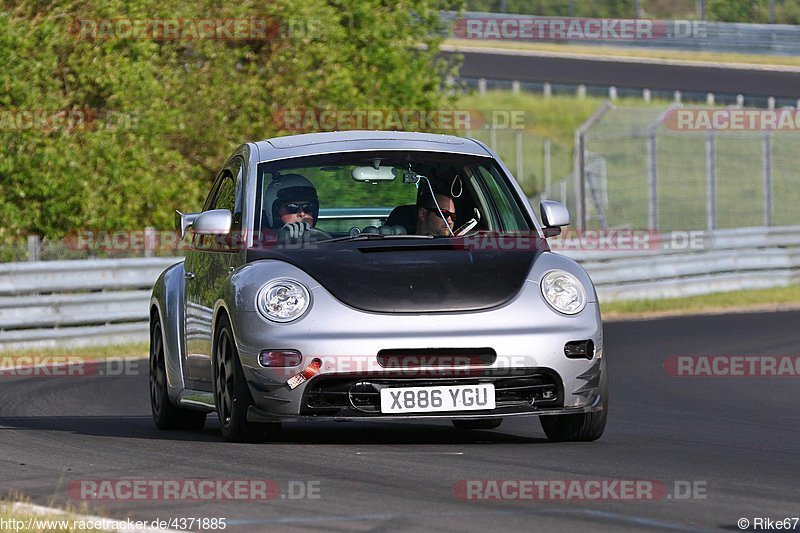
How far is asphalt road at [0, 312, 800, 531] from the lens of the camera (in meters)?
6.21

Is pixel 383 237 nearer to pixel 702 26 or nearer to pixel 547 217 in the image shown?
pixel 547 217

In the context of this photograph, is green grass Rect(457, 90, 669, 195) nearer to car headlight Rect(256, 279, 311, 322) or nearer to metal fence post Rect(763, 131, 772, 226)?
metal fence post Rect(763, 131, 772, 226)

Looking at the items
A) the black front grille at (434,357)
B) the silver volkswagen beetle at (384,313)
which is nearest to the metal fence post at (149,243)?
the silver volkswagen beetle at (384,313)

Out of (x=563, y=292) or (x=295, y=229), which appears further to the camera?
(x=295, y=229)

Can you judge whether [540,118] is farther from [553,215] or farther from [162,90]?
[553,215]

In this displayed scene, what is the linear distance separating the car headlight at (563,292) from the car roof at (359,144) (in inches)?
56.6

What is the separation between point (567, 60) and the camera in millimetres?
53688

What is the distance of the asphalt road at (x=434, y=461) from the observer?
6211 millimetres

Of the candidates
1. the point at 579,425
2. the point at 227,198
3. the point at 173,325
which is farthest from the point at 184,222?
the point at 579,425

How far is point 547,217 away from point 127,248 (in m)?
12.3

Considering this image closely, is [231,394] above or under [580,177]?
above

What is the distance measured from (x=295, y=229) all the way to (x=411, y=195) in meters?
0.90

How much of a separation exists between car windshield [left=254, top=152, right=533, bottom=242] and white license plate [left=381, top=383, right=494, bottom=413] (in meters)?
1.17

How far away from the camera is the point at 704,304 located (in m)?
23.4
